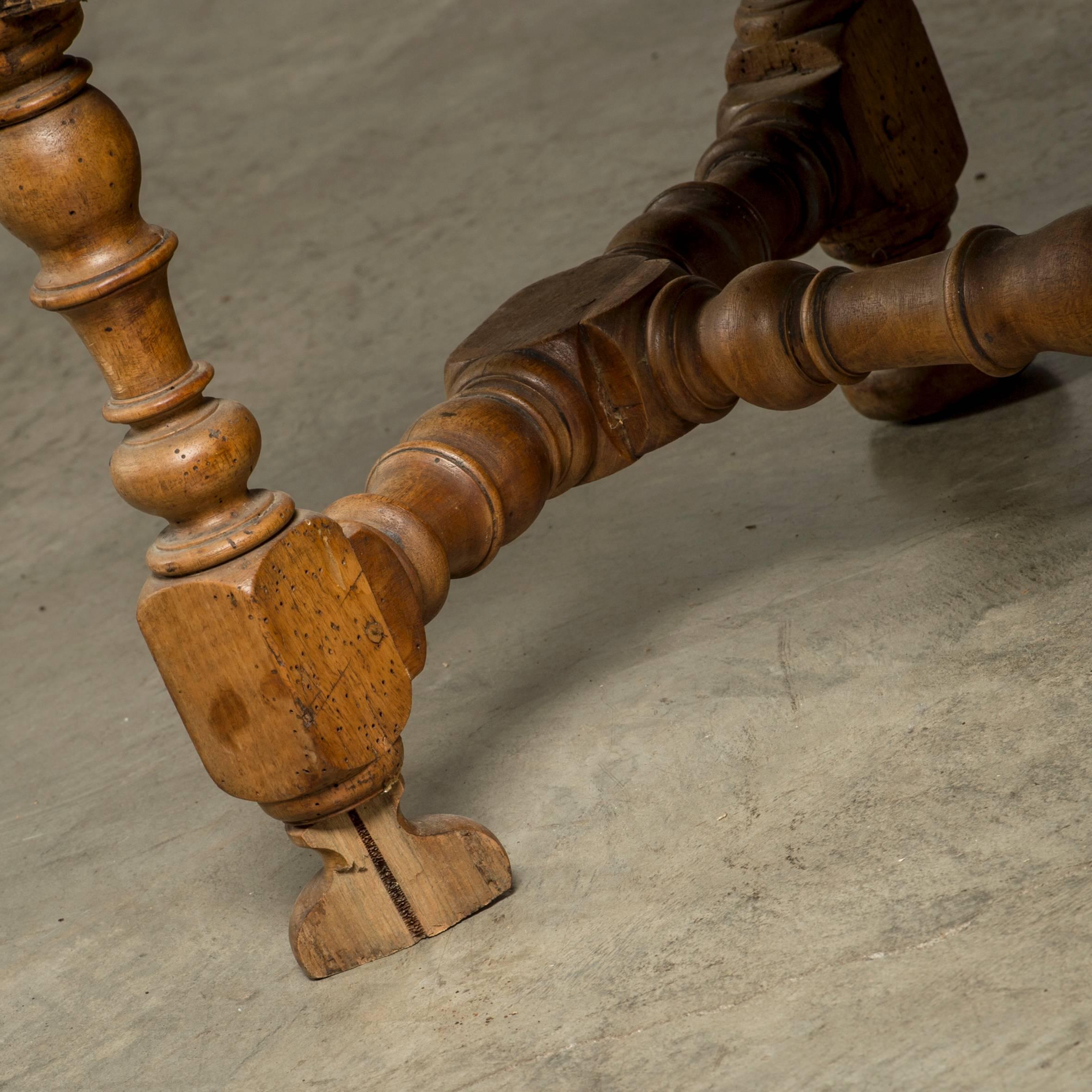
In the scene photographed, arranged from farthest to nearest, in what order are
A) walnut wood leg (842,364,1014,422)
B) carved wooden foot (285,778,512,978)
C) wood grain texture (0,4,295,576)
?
1. walnut wood leg (842,364,1014,422)
2. carved wooden foot (285,778,512,978)
3. wood grain texture (0,4,295,576)

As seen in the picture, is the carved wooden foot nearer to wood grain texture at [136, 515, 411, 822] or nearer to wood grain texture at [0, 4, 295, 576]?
wood grain texture at [136, 515, 411, 822]

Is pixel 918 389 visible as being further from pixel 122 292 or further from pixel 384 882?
pixel 122 292

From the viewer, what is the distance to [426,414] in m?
1.25

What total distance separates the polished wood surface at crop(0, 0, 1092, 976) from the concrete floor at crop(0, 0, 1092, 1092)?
11 centimetres

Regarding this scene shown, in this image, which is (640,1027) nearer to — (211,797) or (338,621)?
(338,621)

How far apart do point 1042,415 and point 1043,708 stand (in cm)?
60

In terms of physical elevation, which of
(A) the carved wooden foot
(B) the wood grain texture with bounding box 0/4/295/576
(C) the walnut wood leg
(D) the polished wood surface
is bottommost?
(C) the walnut wood leg

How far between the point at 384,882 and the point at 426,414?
→ 0.40 m

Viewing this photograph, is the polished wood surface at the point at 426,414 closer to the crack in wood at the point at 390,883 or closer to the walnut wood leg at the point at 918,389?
the crack in wood at the point at 390,883

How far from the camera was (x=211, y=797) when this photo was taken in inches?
54.2

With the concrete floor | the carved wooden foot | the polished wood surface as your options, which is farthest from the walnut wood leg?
the carved wooden foot

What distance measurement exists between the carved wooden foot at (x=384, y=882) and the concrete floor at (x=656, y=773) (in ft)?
0.08

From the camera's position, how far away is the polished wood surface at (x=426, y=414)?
912 mm

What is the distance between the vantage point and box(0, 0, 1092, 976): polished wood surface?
35.9 inches
